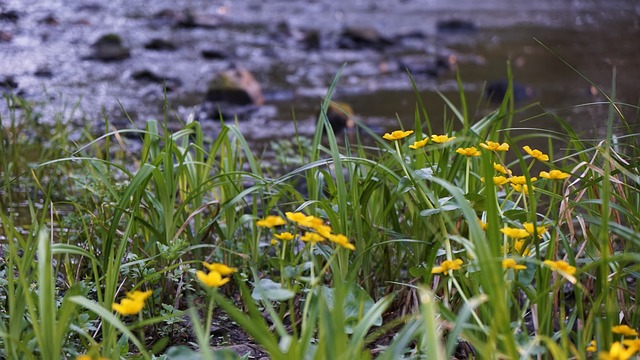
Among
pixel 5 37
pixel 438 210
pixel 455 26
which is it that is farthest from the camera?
pixel 455 26

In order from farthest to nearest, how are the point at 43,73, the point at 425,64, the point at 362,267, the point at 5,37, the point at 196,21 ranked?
the point at 196,21 → the point at 5,37 → the point at 425,64 → the point at 43,73 → the point at 362,267

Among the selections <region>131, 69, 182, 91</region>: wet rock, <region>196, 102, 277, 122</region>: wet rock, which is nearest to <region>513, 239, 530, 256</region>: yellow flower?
<region>196, 102, 277, 122</region>: wet rock

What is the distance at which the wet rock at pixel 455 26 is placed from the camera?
27.1 feet

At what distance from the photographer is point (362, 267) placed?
191 centimetres

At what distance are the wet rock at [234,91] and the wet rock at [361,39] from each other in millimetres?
2281

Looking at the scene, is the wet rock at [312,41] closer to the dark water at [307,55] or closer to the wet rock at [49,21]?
the dark water at [307,55]

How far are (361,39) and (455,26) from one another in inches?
57.3

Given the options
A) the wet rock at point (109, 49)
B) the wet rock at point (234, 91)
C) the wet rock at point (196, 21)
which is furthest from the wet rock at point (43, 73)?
the wet rock at point (196, 21)

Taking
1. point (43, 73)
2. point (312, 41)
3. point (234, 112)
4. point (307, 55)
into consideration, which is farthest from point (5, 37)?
point (234, 112)

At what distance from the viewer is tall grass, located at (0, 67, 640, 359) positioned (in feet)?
4.24

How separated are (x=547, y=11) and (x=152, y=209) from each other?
28.6 feet

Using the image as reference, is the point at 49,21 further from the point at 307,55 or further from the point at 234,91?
the point at 234,91

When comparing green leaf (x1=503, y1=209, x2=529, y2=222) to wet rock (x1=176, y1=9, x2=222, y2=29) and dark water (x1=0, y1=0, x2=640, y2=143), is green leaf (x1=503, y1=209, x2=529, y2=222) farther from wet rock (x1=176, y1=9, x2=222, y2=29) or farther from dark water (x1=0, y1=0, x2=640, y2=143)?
wet rock (x1=176, y1=9, x2=222, y2=29)

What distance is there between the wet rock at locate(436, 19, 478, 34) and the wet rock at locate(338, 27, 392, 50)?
41.5 inches
